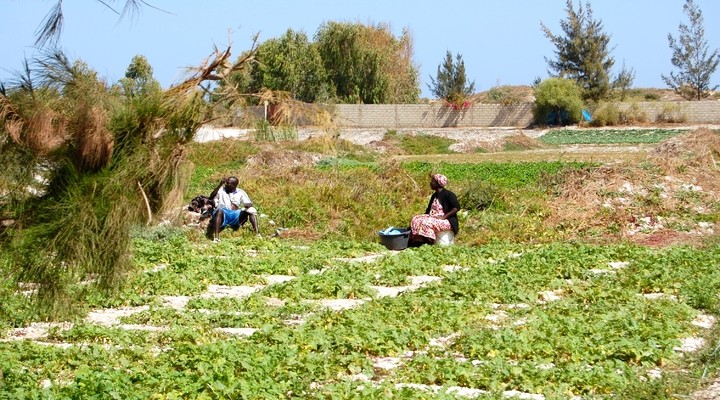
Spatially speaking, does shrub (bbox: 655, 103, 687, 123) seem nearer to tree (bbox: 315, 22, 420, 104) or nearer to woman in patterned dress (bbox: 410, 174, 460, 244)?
tree (bbox: 315, 22, 420, 104)

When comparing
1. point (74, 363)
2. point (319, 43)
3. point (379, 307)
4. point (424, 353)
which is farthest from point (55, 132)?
point (319, 43)

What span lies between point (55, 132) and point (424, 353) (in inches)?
170

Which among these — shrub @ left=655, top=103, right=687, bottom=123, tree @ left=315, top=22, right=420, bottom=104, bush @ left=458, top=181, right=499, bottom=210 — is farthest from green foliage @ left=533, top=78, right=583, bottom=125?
bush @ left=458, top=181, right=499, bottom=210

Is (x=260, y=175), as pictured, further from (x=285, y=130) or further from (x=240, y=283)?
(x=285, y=130)

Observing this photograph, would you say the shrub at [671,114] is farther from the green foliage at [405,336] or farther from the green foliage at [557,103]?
the green foliage at [405,336]

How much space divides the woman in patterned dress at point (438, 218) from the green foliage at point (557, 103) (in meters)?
38.8

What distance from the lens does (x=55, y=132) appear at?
5.31 metres

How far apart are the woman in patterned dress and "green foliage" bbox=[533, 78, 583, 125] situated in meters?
38.8

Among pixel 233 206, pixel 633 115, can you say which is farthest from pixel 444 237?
pixel 633 115

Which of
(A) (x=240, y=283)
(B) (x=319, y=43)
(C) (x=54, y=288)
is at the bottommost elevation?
(A) (x=240, y=283)

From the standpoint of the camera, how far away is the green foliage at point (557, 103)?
177ft

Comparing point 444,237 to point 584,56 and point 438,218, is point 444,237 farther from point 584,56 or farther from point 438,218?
point 584,56

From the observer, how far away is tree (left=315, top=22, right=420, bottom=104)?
2363 inches

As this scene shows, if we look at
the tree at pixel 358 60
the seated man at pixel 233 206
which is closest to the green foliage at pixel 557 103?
the tree at pixel 358 60
